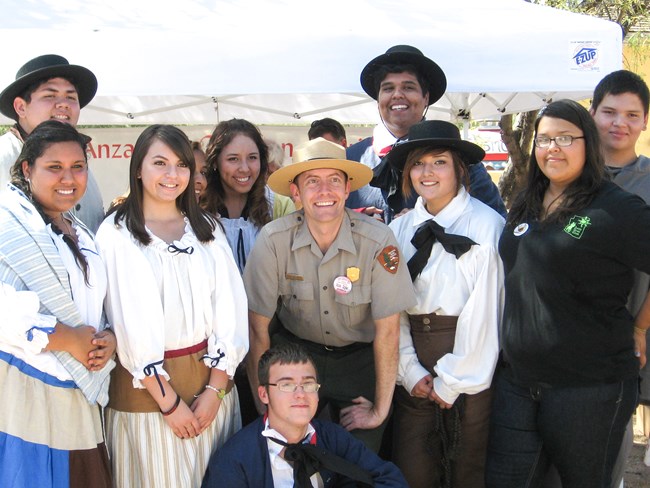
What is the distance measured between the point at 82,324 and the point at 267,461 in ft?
3.04

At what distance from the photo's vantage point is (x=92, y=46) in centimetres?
426

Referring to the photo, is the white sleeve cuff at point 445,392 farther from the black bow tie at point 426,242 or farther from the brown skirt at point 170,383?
the brown skirt at point 170,383

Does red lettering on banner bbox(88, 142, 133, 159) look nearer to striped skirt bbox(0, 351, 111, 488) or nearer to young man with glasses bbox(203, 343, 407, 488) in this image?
young man with glasses bbox(203, 343, 407, 488)

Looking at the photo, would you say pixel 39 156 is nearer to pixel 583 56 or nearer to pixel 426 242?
pixel 426 242

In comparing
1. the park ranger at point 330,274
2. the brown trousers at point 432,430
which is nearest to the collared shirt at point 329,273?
the park ranger at point 330,274

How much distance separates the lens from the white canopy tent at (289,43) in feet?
14.1

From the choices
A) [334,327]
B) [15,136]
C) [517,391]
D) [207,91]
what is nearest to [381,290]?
[334,327]

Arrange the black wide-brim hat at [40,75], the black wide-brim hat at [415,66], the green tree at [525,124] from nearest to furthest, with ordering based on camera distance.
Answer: the black wide-brim hat at [40,75]
the black wide-brim hat at [415,66]
the green tree at [525,124]

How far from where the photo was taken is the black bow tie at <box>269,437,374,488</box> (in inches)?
99.3

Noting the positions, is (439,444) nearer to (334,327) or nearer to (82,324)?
(334,327)

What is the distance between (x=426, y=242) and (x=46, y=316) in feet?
5.45

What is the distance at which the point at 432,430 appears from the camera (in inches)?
117

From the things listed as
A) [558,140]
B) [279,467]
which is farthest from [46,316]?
[558,140]

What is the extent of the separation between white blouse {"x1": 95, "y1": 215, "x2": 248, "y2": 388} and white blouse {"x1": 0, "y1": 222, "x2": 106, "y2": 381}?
66 millimetres
